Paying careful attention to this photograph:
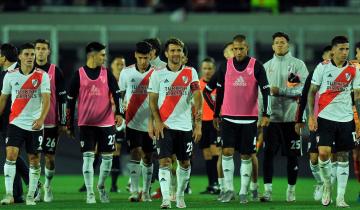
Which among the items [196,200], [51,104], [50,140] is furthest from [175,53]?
→ [196,200]

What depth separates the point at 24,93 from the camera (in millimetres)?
14312

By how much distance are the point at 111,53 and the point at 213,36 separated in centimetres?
269

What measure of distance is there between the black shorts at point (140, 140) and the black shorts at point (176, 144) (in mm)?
1267

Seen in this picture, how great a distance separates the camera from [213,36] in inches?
1061

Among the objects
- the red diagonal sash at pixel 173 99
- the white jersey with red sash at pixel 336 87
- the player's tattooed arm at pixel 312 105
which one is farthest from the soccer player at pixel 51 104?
the white jersey with red sash at pixel 336 87

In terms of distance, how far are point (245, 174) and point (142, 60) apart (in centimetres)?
213

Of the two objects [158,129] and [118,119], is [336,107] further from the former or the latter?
[118,119]

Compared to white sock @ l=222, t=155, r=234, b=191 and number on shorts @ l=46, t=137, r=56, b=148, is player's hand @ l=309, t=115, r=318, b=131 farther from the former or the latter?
number on shorts @ l=46, t=137, r=56, b=148

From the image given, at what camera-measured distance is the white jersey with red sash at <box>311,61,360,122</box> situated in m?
14.1

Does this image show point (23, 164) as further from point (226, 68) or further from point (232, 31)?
point (232, 31)

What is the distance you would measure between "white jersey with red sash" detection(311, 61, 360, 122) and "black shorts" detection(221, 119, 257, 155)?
1069 mm

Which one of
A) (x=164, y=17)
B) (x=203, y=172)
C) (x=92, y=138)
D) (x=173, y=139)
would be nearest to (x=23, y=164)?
(x=92, y=138)

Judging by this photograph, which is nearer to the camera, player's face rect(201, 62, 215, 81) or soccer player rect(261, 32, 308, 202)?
soccer player rect(261, 32, 308, 202)

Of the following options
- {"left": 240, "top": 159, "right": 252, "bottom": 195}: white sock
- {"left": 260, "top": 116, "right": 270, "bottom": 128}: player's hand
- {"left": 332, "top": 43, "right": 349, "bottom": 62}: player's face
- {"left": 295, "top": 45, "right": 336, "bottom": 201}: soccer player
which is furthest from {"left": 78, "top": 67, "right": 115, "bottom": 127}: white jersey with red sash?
{"left": 332, "top": 43, "right": 349, "bottom": 62}: player's face
